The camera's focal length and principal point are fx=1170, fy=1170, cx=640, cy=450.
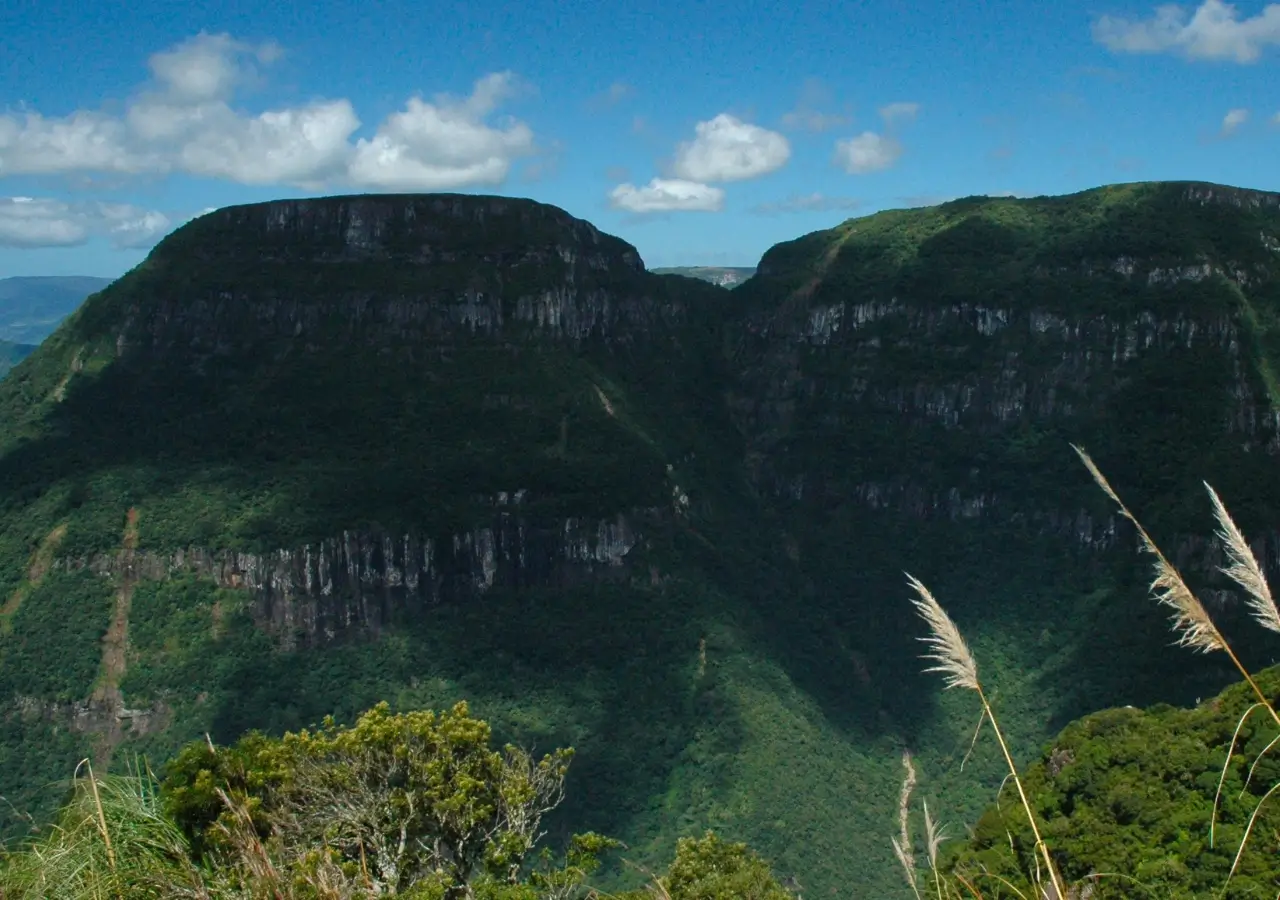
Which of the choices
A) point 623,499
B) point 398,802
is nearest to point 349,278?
point 623,499

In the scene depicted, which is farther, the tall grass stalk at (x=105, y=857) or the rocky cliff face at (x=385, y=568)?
the rocky cliff face at (x=385, y=568)

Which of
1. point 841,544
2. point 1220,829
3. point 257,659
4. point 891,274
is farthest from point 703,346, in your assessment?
point 1220,829

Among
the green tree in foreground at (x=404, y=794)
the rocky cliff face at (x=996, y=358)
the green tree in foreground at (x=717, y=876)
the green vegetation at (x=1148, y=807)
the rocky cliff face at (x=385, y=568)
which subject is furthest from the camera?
the rocky cliff face at (x=996, y=358)

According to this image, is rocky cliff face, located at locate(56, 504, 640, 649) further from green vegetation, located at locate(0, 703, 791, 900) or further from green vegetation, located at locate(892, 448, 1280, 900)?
green vegetation, located at locate(0, 703, 791, 900)

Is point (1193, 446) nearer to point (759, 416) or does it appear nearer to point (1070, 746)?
point (759, 416)

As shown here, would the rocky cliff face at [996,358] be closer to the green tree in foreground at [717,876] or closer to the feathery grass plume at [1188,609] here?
the green tree in foreground at [717,876]

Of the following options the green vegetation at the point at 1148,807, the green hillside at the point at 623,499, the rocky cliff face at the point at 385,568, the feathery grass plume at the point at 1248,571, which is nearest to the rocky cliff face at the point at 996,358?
the green hillside at the point at 623,499

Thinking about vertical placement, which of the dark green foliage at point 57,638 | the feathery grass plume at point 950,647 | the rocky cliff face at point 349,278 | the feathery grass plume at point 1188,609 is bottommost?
the dark green foliage at point 57,638

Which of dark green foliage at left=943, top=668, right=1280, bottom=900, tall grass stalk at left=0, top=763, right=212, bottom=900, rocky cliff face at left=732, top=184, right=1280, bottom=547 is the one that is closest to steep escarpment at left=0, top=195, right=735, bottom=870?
rocky cliff face at left=732, top=184, right=1280, bottom=547

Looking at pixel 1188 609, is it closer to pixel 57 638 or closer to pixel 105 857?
pixel 105 857
